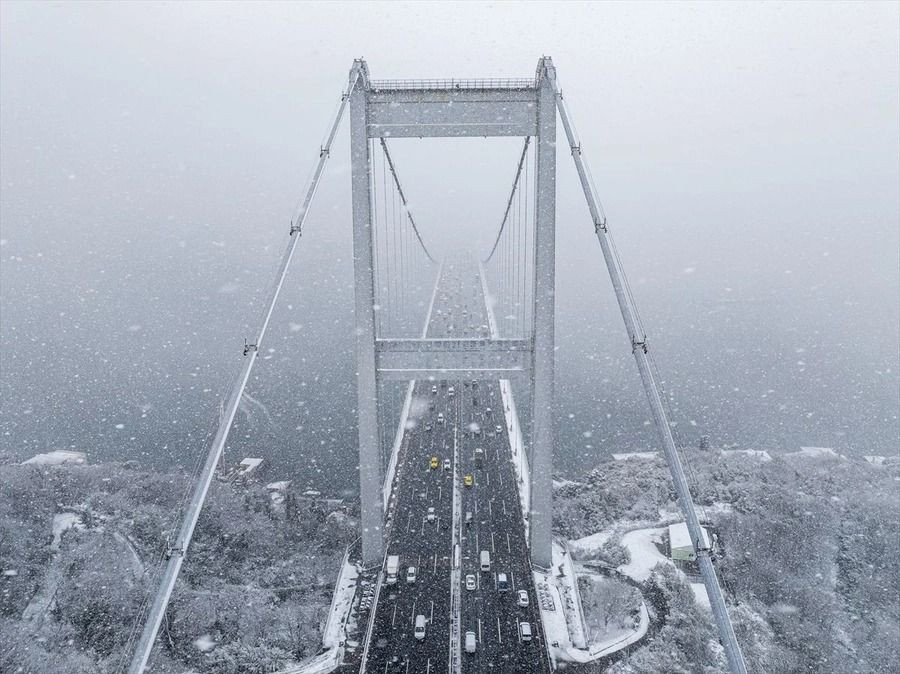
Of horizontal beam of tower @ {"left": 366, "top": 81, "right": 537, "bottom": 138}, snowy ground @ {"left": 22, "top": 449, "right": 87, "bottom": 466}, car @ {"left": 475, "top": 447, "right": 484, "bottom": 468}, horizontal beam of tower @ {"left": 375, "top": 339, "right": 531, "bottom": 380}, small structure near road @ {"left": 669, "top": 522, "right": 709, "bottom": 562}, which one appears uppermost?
horizontal beam of tower @ {"left": 366, "top": 81, "right": 537, "bottom": 138}

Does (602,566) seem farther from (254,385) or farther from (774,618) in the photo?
(254,385)

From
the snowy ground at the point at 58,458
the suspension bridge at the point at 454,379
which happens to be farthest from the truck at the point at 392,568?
the snowy ground at the point at 58,458

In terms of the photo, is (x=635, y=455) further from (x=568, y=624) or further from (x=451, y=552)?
(x=568, y=624)

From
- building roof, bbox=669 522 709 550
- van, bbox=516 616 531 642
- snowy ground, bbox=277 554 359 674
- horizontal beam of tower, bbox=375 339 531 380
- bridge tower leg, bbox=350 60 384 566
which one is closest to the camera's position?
snowy ground, bbox=277 554 359 674

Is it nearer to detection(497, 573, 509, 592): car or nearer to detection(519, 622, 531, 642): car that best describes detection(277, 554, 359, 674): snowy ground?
detection(497, 573, 509, 592): car

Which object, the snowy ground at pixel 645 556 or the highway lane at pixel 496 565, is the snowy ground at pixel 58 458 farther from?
the snowy ground at pixel 645 556

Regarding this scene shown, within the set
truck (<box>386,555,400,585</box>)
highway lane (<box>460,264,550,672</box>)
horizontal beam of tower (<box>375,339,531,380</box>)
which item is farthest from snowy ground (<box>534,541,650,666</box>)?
horizontal beam of tower (<box>375,339,531,380</box>)

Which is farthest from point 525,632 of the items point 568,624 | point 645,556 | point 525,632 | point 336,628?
point 645,556
